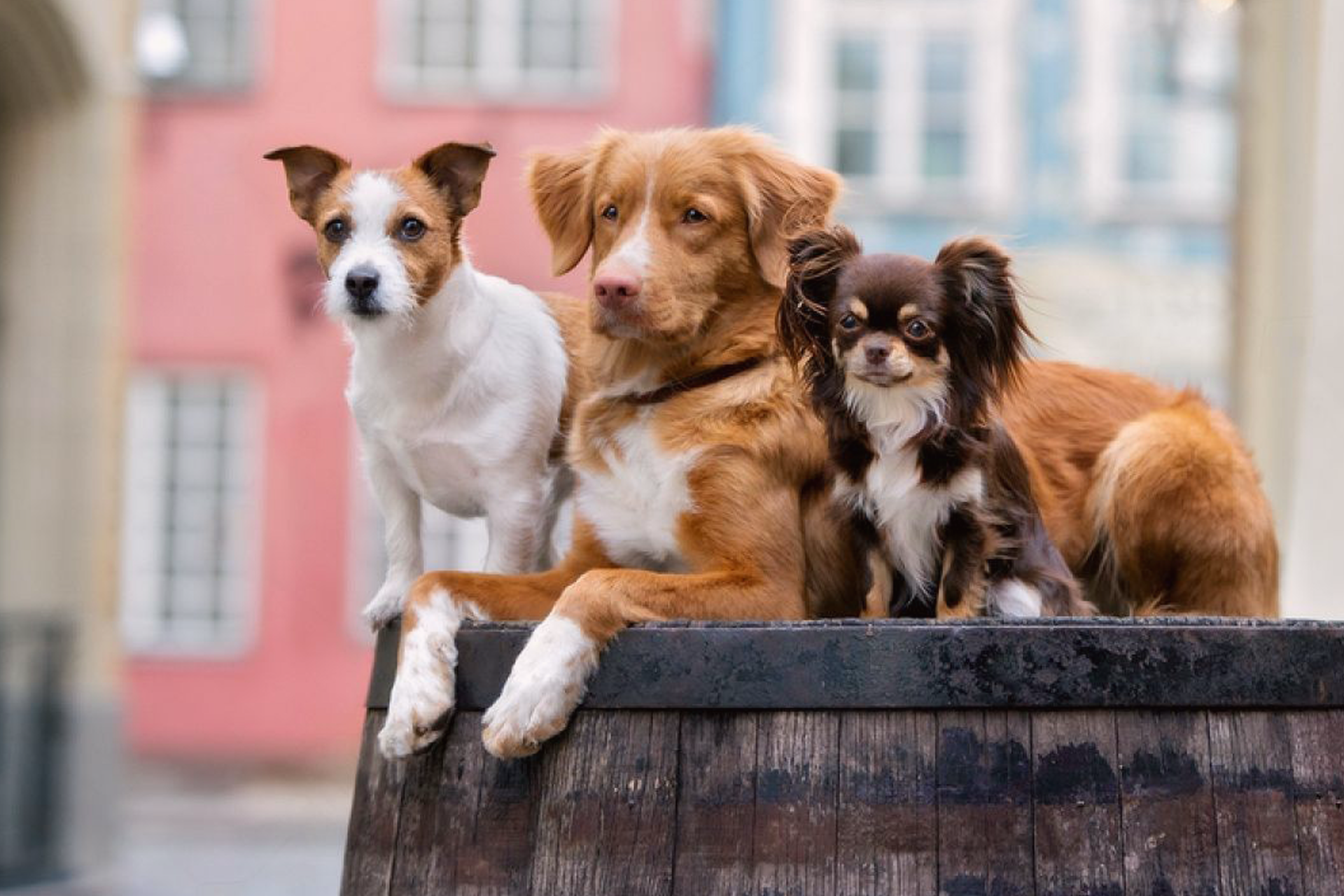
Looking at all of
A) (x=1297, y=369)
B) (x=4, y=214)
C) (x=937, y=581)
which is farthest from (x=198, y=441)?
(x=937, y=581)

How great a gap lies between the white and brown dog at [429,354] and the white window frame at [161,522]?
40.9 feet

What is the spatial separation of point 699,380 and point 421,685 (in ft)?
2.13

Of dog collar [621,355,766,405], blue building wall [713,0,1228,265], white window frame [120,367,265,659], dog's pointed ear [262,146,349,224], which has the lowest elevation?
white window frame [120,367,265,659]

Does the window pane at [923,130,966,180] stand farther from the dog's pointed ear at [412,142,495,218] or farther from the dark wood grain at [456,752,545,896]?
the dark wood grain at [456,752,545,896]

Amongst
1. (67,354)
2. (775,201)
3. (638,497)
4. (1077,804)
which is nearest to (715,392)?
(638,497)

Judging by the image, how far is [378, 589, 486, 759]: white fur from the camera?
2088mm

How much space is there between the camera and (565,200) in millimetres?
2750

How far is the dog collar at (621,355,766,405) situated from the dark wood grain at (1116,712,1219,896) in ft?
2.67

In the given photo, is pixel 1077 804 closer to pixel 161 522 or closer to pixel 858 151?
pixel 858 151

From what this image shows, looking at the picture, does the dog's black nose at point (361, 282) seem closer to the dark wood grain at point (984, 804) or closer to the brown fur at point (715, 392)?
the brown fur at point (715, 392)

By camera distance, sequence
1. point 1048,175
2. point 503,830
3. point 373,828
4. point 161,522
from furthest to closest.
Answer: point 161,522
point 1048,175
point 373,828
point 503,830

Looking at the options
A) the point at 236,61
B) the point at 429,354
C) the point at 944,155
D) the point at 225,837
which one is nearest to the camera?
the point at 429,354

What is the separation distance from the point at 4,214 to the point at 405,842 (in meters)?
7.43

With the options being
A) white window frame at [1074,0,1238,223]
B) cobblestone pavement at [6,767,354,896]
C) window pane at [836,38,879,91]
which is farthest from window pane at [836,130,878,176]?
cobblestone pavement at [6,767,354,896]
